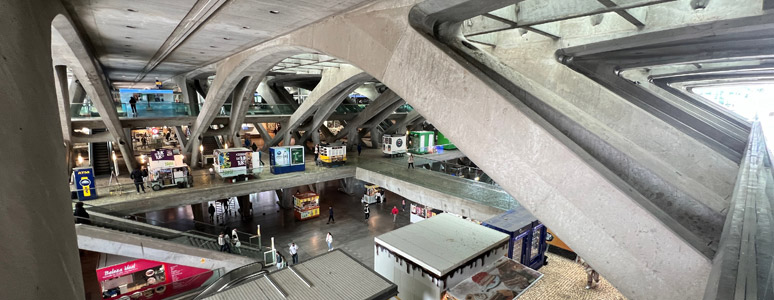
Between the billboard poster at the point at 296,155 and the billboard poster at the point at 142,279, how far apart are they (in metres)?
8.94

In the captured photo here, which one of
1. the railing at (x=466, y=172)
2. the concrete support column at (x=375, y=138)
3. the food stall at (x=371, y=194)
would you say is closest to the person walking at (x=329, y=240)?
the food stall at (x=371, y=194)

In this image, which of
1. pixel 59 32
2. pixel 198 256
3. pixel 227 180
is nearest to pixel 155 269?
pixel 198 256

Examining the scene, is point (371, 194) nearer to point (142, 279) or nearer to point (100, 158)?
point (142, 279)

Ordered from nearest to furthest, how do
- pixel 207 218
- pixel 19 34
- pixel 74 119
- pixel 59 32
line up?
1. pixel 19 34
2. pixel 59 32
3. pixel 74 119
4. pixel 207 218

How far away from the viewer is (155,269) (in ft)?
38.9

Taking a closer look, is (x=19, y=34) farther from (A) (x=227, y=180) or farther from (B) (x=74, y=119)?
(B) (x=74, y=119)

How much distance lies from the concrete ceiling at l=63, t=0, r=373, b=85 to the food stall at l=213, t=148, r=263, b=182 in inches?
236

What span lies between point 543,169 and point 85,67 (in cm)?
1606

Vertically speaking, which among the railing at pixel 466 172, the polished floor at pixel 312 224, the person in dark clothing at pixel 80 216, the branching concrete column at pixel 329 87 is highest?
the branching concrete column at pixel 329 87

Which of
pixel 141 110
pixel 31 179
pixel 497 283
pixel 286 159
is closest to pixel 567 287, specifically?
pixel 497 283

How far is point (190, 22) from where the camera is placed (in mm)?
8727

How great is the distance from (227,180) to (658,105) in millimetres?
20125

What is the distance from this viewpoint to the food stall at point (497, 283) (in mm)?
6613

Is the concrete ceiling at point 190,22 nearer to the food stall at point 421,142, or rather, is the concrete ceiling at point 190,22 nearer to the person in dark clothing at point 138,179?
the person in dark clothing at point 138,179
